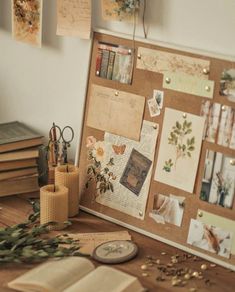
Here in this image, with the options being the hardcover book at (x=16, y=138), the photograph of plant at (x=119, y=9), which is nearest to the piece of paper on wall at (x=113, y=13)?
the photograph of plant at (x=119, y=9)

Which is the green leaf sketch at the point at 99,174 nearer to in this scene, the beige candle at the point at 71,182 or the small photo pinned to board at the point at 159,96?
the beige candle at the point at 71,182

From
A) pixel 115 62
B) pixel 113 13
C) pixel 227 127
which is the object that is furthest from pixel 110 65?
pixel 227 127

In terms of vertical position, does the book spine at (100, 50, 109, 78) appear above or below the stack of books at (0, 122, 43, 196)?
above

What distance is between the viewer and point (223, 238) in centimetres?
145

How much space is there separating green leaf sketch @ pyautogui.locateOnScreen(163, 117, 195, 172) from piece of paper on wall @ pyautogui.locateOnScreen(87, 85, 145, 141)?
0.33 ft

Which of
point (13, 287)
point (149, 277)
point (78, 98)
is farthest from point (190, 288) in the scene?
point (78, 98)

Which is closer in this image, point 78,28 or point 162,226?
point 162,226

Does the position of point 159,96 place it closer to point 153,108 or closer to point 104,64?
point 153,108

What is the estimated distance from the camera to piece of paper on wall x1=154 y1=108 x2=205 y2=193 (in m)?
1.48

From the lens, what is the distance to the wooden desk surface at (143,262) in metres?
1.36

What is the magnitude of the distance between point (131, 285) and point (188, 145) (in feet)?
1.13

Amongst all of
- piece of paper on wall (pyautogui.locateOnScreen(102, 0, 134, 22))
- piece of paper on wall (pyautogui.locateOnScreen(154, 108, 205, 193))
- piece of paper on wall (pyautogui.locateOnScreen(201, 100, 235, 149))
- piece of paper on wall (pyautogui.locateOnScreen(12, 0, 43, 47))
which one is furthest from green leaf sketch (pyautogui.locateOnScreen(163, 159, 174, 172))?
piece of paper on wall (pyautogui.locateOnScreen(12, 0, 43, 47))

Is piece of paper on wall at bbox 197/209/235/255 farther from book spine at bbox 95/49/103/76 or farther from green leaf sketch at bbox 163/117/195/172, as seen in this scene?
book spine at bbox 95/49/103/76

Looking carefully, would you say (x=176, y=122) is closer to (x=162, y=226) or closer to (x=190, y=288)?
(x=162, y=226)
